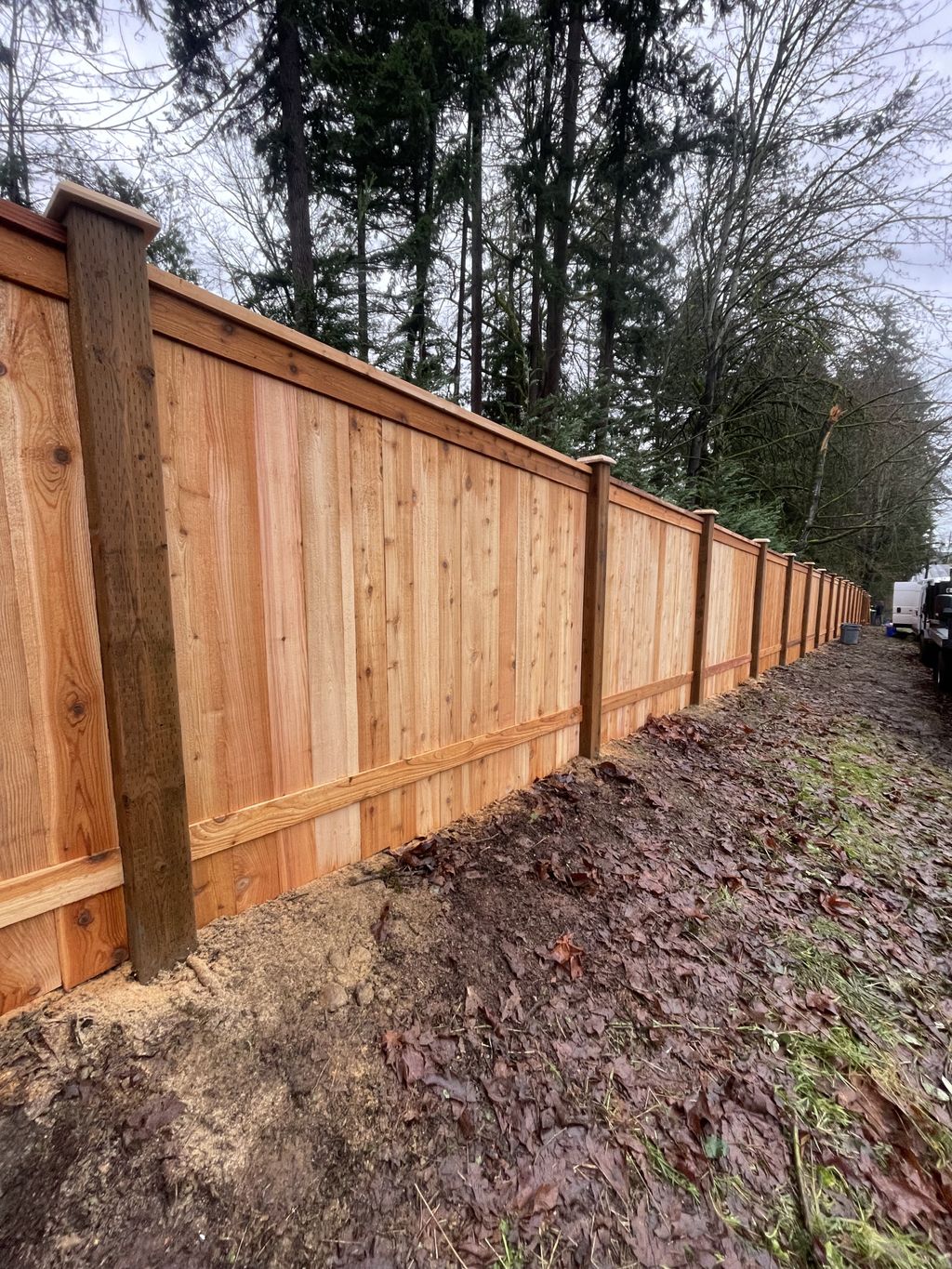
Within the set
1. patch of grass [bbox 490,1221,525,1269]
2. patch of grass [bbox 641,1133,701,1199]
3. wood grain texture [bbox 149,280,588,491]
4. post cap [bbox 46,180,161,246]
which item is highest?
post cap [bbox 46,180,161,246]

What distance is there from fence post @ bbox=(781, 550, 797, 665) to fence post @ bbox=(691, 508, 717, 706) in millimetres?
4253

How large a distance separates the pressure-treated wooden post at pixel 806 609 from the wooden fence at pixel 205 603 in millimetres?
9370

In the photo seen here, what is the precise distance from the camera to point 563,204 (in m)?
7.84

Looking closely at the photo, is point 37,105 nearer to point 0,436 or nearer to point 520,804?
point 0,436

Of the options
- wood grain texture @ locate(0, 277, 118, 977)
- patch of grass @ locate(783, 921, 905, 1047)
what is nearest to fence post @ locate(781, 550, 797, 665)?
patch of grass @ locate(783, 921, 905, 1047)

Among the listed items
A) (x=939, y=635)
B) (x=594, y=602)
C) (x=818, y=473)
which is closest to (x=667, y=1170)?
(x=594, y=602)

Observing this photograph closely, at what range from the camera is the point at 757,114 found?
877 cm

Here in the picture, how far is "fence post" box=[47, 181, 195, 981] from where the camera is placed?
123 centimetres

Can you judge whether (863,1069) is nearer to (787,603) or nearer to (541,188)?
(787,603)

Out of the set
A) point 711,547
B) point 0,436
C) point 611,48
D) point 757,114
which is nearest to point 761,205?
point 757,114

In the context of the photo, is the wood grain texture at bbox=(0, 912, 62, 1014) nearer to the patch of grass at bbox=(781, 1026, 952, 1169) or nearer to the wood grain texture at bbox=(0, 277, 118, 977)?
the wood grain texture at bbox=(0, 277, 118, 977)

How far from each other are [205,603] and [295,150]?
7.16 metres

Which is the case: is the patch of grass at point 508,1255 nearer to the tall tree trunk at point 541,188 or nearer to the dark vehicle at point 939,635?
the tall tree trunk at point 541,188

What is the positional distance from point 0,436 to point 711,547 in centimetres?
498
